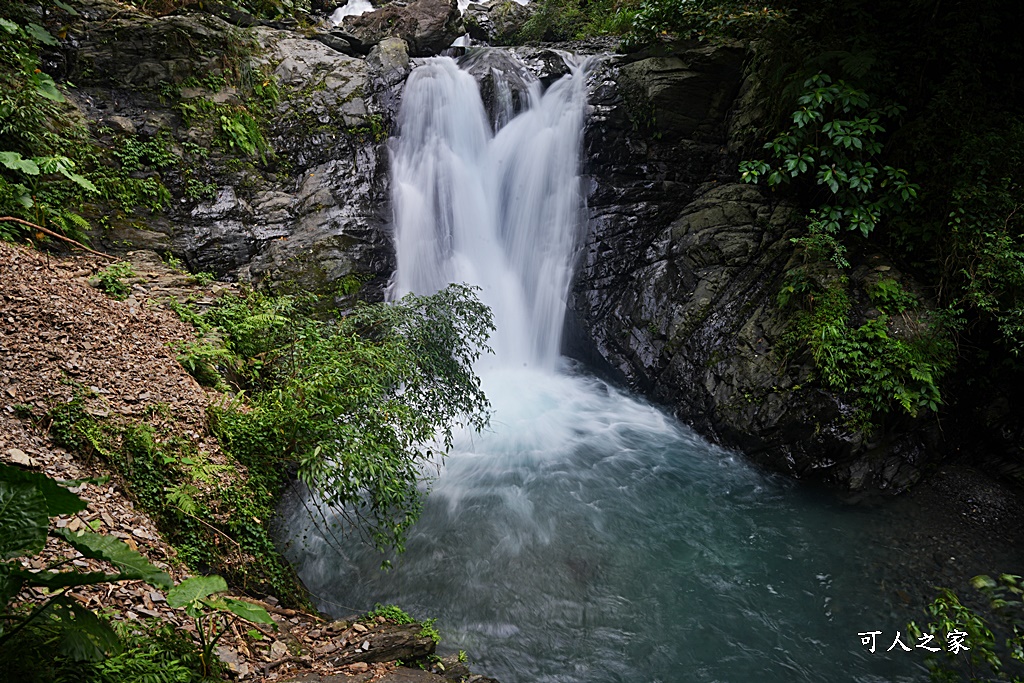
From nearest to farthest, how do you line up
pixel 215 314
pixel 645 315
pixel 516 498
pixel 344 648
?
pixel 344 648 < pixel 215 314 < pixel 516 498 < pixel 645 315

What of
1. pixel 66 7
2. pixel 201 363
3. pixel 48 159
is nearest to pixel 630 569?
pixel 201 363

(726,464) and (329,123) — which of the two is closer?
(726,464)

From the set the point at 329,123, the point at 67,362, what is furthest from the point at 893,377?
the point at 329,123

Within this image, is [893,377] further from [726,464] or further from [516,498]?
[516,498]

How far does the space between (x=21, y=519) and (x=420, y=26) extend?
37.9 feet

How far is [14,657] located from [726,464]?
22.0ft

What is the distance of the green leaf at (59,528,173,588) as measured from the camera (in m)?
1.84

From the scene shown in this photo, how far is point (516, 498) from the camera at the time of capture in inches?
239

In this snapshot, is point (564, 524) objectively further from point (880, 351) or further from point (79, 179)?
point (79, 179)

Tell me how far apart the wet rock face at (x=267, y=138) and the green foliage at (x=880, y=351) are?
20.4ft

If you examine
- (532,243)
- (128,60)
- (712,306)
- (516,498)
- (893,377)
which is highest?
(128,60)

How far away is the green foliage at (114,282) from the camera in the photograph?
5176mm

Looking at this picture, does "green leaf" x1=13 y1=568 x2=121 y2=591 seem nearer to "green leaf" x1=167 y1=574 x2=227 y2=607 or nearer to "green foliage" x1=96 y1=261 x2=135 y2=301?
"green leaf" x1=167 y1=574 x2=227 y2=607

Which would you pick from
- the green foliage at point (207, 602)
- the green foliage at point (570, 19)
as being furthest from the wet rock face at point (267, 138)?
the green foliage at point (207, 602)
